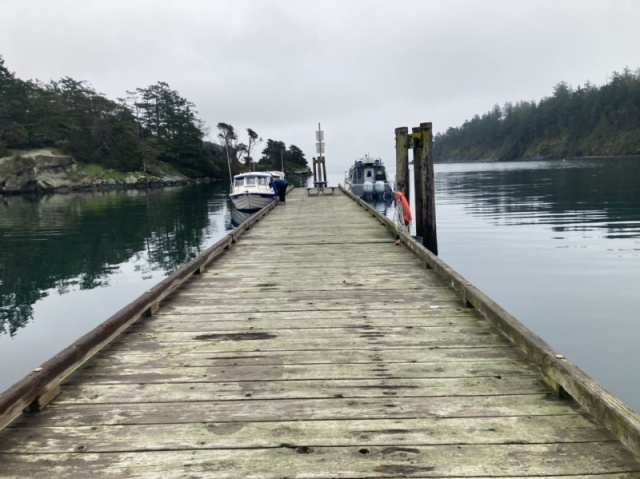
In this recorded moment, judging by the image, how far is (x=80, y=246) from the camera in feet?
67.3

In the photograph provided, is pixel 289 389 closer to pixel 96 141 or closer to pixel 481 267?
pixel 481 267

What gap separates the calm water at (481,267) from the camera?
28.4 ft

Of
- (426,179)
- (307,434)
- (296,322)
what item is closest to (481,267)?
(426,179)

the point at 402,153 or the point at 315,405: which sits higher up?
the point at 402,153

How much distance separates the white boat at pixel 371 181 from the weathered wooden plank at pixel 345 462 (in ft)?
112

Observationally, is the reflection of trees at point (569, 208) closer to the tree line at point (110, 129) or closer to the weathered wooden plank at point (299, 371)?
the weathered wooden plank at point (299, 371)

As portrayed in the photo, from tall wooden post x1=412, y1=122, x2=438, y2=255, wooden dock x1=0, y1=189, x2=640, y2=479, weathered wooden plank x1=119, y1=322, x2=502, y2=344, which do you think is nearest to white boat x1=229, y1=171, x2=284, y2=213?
tall wooden post x1=412, y1=122, x2=438, y2=255

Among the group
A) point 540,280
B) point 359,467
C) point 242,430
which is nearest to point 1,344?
point 242,430

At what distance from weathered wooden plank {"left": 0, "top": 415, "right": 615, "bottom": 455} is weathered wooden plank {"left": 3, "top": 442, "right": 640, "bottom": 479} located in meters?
0.06

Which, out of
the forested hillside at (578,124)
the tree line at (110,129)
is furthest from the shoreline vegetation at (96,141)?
the forested hillside at (578,124)

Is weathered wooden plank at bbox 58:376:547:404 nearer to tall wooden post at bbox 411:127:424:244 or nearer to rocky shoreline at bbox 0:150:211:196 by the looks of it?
tall wooden post at bbox 411:127:424:244

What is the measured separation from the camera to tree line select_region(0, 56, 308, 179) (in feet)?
238

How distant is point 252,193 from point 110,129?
200ft

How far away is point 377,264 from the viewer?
854cm
